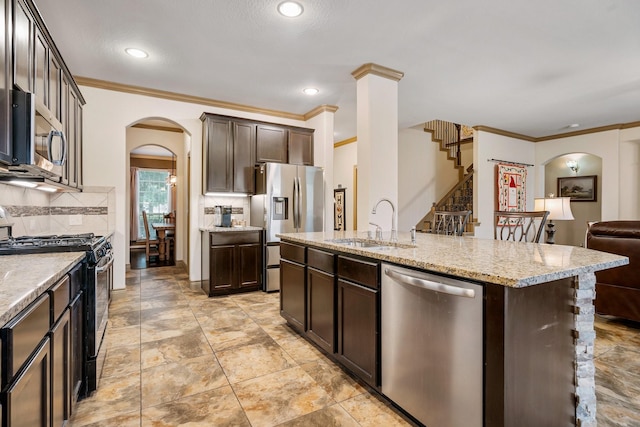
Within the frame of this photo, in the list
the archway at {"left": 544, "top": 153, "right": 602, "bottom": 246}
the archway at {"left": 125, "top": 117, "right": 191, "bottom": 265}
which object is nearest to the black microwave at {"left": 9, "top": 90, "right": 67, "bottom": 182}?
the archway at {"left": 125, "top": 117, "right": 191, "bottom": 265}

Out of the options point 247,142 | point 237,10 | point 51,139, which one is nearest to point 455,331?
point 51,139

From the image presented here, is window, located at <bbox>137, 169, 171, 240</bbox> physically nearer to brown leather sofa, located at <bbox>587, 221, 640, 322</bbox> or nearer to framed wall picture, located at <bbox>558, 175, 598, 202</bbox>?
brown leather sofa, located at <bbox>587, 221, 640, 322</bbox>

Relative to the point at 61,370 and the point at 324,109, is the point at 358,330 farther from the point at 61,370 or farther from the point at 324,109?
the point at 324,109

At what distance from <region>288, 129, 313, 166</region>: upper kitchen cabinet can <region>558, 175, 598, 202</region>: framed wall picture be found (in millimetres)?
6534

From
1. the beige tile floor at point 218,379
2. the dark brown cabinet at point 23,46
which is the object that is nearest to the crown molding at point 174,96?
the dark brown cabinet at point 23,46

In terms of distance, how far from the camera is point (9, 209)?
268 cm

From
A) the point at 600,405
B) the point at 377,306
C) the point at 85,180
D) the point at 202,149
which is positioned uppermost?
the point at 202,149

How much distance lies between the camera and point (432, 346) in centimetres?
158

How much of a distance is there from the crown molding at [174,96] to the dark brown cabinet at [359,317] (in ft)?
12.2

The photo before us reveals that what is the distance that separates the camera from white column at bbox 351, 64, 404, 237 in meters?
3.80

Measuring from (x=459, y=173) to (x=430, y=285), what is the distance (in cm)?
734

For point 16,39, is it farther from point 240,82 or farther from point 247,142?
point 247,142

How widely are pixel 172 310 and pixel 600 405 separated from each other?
12.3 feet

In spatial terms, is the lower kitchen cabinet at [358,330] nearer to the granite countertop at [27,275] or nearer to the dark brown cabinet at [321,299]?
the dark brown cabinet at [321,299]
